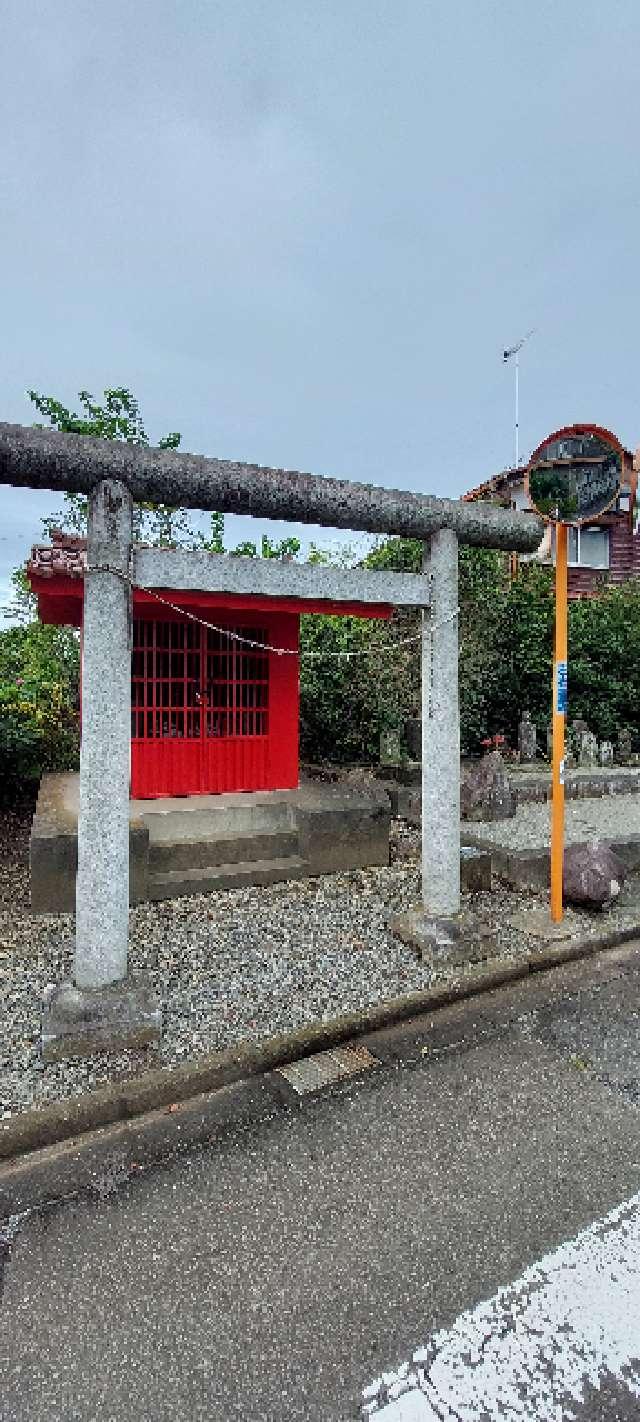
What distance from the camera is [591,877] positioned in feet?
20.3

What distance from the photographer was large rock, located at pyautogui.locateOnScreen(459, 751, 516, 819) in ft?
31.4

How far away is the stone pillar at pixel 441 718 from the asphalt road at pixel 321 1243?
1.58 meters

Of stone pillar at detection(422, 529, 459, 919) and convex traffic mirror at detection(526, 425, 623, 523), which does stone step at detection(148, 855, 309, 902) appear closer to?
stone pillar at detection(422, 529, 459, 919)

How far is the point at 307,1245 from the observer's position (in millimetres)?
2666

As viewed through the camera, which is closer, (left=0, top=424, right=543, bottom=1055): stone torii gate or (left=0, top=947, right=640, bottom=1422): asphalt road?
(left=0, top=947, right=640, bottom=1422): asphalt road

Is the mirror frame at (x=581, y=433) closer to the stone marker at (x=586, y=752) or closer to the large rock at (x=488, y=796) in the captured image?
the large rock at (x=488, y=796)

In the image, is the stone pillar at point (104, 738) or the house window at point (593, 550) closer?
the stone pillar at point (104, 738)

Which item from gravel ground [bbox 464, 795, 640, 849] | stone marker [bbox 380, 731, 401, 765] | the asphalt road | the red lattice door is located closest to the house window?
gravel ground [bbox 464, 795, 640, 849]

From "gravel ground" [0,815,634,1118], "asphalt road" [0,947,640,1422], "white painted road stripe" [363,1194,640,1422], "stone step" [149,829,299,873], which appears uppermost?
"stone step" [149,829,299,873]

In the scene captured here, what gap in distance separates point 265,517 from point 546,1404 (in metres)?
4.32

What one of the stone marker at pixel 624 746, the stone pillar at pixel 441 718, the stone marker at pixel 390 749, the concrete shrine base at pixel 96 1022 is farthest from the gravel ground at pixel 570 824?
the concrete shrine base at pixel 96 1022

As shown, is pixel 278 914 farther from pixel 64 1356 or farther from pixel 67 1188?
pixel 64 1356

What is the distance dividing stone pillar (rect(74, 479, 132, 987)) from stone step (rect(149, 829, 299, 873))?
248 cm

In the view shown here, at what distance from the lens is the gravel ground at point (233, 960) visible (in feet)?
12.7
